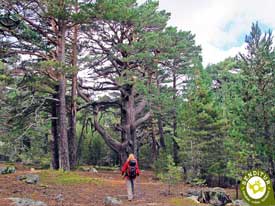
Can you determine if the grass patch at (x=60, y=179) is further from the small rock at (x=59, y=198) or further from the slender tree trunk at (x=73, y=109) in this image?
the slender tree trunk at (x=73, y=109)

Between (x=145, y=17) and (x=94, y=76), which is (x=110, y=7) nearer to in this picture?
(x=145, y=17)

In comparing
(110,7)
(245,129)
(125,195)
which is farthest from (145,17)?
(125,195)

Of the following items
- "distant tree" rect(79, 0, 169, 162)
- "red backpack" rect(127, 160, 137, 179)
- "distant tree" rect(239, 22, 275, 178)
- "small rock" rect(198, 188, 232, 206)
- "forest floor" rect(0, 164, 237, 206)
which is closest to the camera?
"forest floor" rect(0, 164, 237, 206)

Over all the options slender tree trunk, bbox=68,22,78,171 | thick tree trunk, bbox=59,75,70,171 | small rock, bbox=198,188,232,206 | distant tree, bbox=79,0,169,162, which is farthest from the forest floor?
distant tree, bbox=79,0,169,162

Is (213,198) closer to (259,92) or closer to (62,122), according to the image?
(259,92)

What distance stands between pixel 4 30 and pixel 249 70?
394 inches

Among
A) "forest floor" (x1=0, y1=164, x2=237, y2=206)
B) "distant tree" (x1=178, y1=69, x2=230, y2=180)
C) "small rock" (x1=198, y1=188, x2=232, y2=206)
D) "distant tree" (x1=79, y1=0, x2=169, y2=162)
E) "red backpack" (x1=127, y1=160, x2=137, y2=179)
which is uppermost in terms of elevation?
"distant tree" (x1=79, y1=0, x2=169, y2=162)

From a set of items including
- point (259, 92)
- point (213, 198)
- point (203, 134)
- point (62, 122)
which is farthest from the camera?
point (203, 134)

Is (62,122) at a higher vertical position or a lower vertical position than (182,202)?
higher

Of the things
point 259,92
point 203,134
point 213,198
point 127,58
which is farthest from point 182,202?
point 127,58

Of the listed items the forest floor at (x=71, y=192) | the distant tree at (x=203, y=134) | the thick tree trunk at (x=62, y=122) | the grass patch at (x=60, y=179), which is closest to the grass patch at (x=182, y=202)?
the forest floor at (x=71, y=192)

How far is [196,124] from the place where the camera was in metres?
18.2

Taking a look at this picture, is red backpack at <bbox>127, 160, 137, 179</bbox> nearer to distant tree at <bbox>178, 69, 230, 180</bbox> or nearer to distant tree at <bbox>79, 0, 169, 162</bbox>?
distant tree at <bbox>178, 69, 230, 180</bbox>

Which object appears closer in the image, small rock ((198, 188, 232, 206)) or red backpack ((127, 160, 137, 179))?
red backpack ((127, 160, 137, 179))
